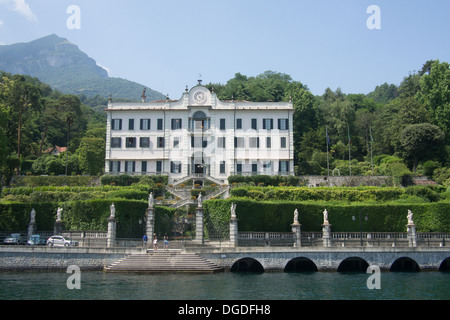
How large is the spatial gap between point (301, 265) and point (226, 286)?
12.1 m

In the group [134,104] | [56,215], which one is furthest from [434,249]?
[134,104]

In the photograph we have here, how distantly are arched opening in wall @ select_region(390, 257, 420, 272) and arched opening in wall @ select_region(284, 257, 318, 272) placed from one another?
6.35 m

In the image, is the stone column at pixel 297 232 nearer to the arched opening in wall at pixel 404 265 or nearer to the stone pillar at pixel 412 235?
the arched opening in wall at pixel 404 265

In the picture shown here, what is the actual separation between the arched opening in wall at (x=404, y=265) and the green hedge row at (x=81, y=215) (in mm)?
21660

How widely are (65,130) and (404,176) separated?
64530 mm

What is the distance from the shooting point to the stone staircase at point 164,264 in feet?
104

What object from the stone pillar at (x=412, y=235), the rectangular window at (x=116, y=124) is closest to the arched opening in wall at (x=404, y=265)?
the stone pillar at (x=412, y=235)

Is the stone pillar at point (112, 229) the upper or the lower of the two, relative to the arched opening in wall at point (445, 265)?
upper

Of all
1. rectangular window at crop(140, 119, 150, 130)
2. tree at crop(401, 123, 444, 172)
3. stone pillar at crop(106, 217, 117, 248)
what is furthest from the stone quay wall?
tree at crop(401, 123, 444, 172)

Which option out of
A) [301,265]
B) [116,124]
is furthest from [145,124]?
[301,265]

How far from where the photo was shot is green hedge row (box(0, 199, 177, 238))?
122 ft

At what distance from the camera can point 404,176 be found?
54000 mm

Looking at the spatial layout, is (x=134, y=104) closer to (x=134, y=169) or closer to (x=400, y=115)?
(x=134, y=169)

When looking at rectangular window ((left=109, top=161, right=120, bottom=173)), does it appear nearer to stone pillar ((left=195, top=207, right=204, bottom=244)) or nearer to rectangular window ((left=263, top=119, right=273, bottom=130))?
rectangular window ((left=263, top=119, right=273, bottom=130))
